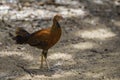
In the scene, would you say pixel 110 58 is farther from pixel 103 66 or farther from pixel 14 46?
pixel 14 46

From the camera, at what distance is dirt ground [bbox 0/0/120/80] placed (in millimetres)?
6375

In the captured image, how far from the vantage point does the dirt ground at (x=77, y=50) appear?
20.9 ft

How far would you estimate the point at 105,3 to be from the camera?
34.9 ft

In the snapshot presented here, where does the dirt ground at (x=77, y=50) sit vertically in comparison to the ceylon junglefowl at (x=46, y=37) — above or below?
below

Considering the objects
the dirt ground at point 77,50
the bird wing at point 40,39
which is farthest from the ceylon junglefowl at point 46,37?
the dirt ground at point 77,50

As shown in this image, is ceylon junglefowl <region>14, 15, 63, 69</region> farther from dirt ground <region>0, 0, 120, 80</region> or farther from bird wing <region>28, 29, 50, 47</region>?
dirt ground <region>0, 0, 120, 80</region>

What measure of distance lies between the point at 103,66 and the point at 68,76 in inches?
28.1

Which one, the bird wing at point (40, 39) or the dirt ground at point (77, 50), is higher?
the bird wing at point (40, 39)

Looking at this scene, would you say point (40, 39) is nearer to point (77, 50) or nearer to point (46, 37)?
point (46, 37)

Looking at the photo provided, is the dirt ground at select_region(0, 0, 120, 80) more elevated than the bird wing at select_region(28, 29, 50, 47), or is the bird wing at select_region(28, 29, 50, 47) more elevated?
the bird wing at select_region(28, 29, 50, 47)

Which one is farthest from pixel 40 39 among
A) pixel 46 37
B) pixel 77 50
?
pixel 77 50

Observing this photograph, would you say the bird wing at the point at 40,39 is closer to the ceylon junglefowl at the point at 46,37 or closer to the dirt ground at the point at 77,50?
the ceylon junglefowl at the point at 46,37

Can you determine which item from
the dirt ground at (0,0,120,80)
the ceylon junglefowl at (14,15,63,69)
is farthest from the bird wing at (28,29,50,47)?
the dirt ground at (0,0,120,80)

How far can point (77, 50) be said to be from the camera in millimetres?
7766
